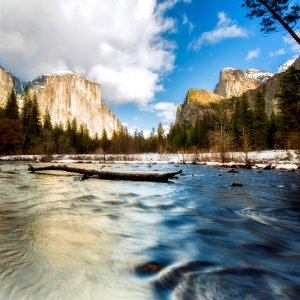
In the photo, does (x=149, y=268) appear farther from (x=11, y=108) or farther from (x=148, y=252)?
(x=11, y=108)

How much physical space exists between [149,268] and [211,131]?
53.6 meters

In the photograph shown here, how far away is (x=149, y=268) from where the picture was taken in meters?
2.25

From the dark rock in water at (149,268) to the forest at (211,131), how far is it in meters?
27.7

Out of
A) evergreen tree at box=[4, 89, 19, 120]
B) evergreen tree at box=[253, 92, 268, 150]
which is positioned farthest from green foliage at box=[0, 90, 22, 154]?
evergreen tree at box=[253, 92, 268, 150]

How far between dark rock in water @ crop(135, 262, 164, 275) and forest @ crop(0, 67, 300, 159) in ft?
90.7

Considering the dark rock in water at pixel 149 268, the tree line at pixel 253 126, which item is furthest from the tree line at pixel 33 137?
the dark rock in water at pixel 149 268

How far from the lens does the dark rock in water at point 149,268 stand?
217 cm

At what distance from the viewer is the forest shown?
109 feet

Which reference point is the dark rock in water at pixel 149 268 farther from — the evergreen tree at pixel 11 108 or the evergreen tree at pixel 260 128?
the evergreen tree at pixel 11 108

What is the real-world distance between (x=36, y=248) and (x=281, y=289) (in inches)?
86.7

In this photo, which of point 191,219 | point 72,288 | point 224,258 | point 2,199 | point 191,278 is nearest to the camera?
point 72,288

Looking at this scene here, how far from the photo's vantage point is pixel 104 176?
1084 cm

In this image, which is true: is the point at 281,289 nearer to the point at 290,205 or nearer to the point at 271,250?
the point at 271,250

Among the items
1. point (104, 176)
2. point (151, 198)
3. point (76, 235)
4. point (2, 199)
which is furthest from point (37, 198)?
point (104, 176)
